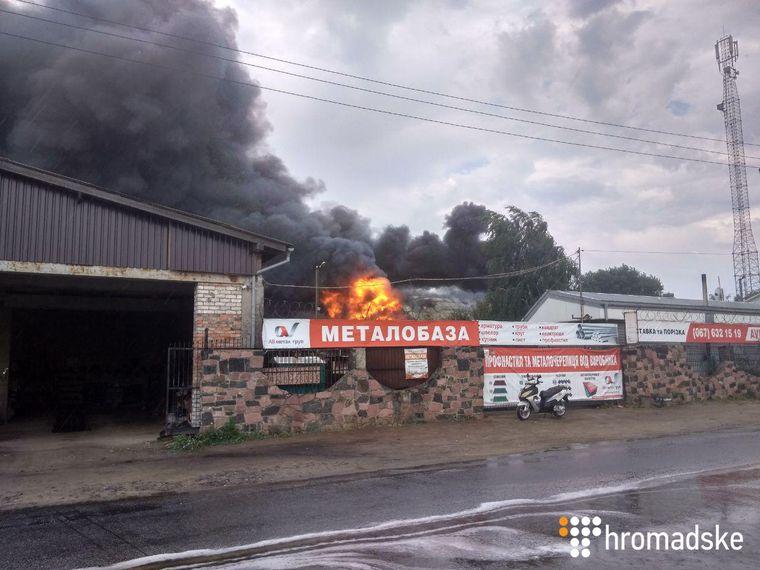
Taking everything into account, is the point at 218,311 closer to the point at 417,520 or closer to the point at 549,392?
the point at 417,520

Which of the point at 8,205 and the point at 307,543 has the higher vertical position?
the point at 8,205

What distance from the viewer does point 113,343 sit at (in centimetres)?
2225

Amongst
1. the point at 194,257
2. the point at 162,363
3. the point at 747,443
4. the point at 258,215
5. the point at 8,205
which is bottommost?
the point at 747,443

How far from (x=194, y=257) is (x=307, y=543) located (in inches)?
345

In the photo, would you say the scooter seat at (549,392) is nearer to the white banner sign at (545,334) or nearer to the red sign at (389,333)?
the white banner sign at (545,334)

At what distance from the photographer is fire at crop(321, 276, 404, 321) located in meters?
31.9

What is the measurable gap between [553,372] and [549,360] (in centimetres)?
37

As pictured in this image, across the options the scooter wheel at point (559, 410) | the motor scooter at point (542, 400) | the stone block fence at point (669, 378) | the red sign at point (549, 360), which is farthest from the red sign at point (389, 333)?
the stone block fence at point (669, 378)

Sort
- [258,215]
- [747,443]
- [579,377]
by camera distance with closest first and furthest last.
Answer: [747,443] → [579,377] → [258,215]

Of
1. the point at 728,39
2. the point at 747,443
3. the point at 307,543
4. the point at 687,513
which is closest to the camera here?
the point at 307,543

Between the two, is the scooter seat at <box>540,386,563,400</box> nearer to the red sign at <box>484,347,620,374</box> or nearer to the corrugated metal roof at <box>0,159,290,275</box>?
the red sign at <box>484,347,620,374</box>

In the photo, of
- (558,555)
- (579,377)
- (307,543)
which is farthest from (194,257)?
(579,377)

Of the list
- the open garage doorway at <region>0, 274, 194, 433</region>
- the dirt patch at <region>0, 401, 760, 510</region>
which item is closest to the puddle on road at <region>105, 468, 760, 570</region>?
the dirt patch at <region>0, 401, 760, 510</region>

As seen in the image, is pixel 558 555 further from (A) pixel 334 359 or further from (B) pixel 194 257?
(B) pixel 194 257
